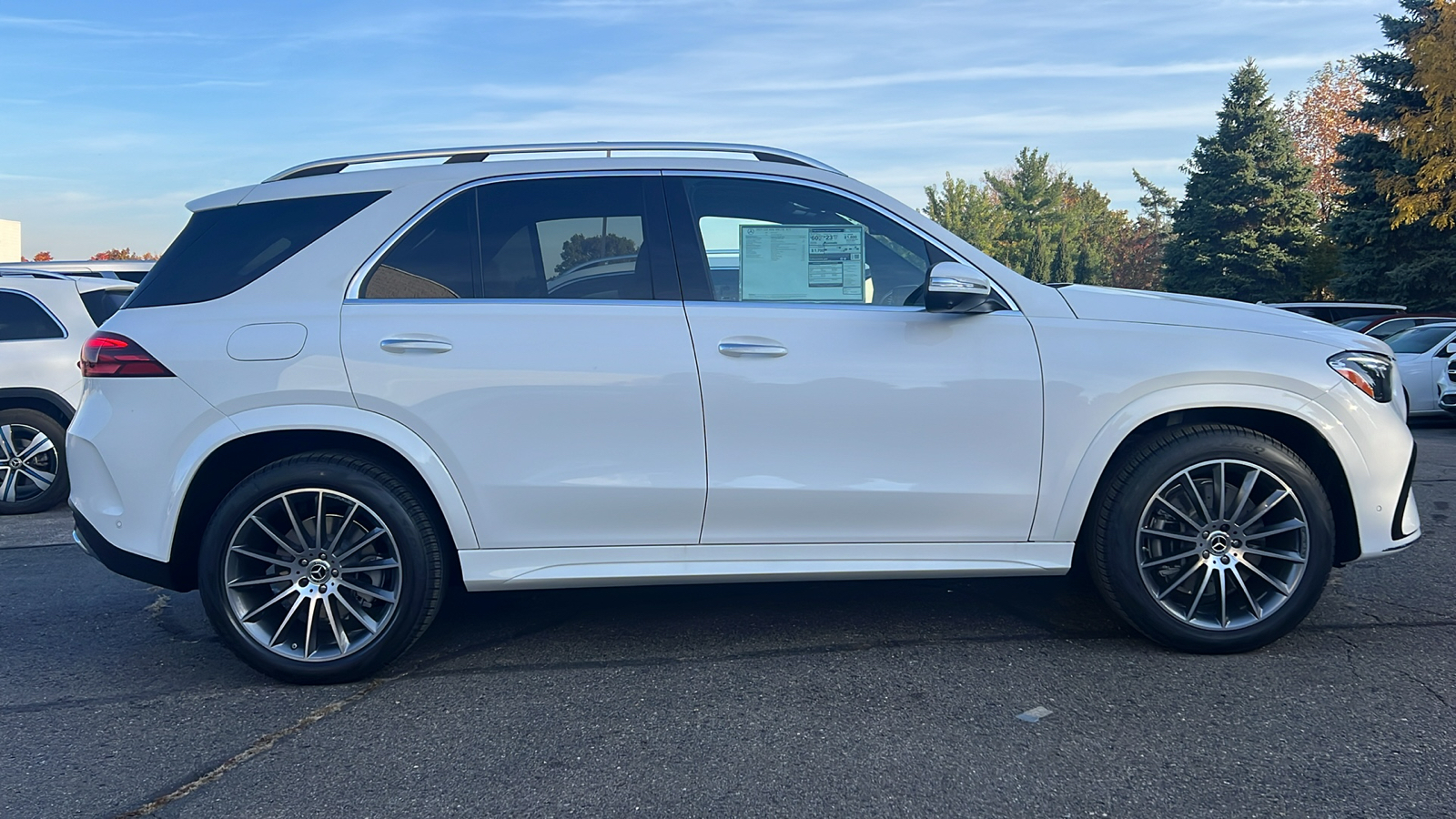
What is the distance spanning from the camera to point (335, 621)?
3754 millimetres

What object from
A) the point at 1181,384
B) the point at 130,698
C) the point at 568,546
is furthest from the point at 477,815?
the point at 1181,384

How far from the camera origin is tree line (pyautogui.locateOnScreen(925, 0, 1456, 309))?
74.9 ft

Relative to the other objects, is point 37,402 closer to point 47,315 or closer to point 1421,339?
point 47,315

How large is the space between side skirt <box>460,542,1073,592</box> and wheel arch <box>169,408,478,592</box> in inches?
6.6

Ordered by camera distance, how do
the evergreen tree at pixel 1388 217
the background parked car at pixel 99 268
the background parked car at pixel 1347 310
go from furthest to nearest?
the evergreen tree at pixel 1388 217 → the background parked car at pixel 1347 310 → the background parked car at pixel 99 268

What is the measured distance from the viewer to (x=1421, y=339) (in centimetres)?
1318

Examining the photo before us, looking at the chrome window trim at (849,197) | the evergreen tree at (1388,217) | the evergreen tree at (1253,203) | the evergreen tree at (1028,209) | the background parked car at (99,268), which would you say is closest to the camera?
the chrome window trim at (849,197)

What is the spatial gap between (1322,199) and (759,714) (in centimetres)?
5150

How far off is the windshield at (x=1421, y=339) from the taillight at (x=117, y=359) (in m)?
13.9

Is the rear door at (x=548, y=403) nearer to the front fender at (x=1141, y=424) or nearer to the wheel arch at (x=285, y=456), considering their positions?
the wheel arch at (x=285, y=456)

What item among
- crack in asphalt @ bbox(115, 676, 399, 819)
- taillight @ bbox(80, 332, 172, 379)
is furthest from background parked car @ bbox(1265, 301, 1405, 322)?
taillight @ bbox(80, 332, 172, 379)

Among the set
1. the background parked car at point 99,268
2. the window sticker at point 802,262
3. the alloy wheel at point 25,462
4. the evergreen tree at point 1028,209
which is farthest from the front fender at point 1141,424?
the evergreen tree at point 1028,209

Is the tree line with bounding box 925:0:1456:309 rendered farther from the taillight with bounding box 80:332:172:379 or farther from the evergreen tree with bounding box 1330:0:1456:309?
the taillight with bounding box 80:332:172:379

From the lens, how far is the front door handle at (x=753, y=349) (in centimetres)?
372
